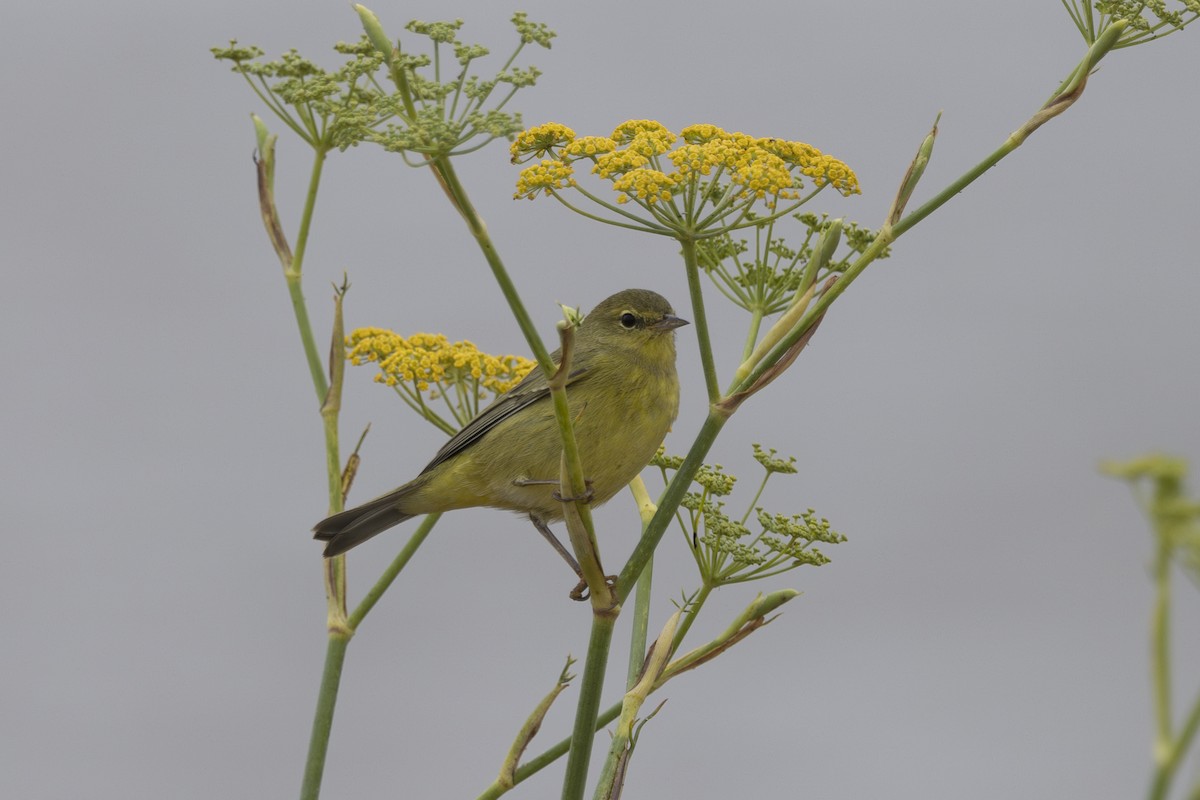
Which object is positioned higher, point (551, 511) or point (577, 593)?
point (551, 511)

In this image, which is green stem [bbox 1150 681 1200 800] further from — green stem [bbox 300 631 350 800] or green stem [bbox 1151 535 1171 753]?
green stem [bbox 300 631 350 800]

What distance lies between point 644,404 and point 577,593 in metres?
0.59

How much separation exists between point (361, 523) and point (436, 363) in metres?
0.58

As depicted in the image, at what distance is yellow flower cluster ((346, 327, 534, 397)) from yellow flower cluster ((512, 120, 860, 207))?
2.68ft

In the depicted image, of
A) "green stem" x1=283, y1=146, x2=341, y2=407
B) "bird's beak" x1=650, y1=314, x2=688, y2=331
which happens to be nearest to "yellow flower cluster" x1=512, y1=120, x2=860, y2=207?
"green stem" x1=283, y1=146, x2=341, y2=407

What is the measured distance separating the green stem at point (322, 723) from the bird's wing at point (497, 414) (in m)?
0.88

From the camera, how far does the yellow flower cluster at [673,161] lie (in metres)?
2.39

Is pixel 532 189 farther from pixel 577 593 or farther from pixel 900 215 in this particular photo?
pixel 577 593

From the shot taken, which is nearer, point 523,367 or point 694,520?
point 694,520

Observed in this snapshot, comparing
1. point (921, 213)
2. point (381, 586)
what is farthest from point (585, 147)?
point (381, 586)

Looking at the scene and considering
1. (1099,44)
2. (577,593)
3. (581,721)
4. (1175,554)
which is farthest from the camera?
(577,593)

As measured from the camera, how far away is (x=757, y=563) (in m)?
2.77

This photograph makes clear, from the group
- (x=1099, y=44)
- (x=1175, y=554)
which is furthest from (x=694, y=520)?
(x=1175, y=554)

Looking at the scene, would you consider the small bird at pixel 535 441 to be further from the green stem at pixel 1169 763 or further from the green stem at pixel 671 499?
the green stem at pixel 1169 763
